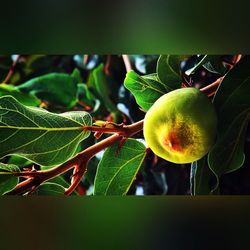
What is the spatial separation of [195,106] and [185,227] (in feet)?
1.08

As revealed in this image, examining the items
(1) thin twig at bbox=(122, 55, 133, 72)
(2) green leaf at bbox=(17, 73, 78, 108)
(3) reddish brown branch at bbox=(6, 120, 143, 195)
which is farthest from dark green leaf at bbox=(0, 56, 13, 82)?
(3) reddish brown branch at bbox=(6, 120, 143, 195)

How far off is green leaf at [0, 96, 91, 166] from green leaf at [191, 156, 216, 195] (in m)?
0.16

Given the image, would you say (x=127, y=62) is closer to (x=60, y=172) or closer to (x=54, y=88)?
(x=54, y=88)

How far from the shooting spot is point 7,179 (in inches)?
25.7

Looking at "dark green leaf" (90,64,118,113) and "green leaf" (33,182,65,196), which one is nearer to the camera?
"green leaf" (33,182,65,196)

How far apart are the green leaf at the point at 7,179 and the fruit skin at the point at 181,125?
19 cm

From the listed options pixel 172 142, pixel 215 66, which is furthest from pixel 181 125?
pixel 215 66

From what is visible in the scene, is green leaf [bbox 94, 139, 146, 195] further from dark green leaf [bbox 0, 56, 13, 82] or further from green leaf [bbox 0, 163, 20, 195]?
dark green leaf [bbox 0, 56, 13, 82]

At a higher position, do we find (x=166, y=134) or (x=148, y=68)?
(x=148, y=68)

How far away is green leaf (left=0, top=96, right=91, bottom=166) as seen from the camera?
64 centimetres

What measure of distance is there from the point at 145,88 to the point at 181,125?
3.8 inches
